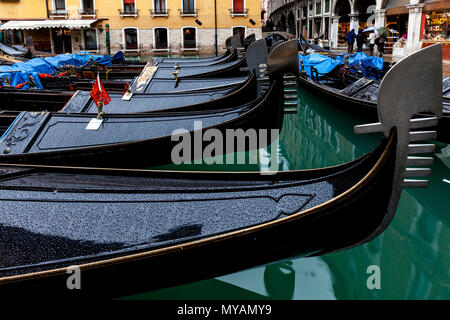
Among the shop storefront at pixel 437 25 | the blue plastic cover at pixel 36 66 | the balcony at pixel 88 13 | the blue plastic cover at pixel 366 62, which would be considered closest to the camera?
the blue plastic cover at pixel 36 66

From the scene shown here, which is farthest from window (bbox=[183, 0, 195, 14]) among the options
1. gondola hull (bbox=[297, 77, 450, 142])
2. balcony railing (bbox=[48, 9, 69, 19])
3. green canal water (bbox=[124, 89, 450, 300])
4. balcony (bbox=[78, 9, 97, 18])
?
green canal water (bbox=[124, 89, 450, 300])

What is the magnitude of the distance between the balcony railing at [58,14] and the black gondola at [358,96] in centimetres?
1170

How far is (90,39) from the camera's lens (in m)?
15.2

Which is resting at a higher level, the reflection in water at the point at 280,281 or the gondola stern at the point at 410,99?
the gondola stern at the point at 410,99

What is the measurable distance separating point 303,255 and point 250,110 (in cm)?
152

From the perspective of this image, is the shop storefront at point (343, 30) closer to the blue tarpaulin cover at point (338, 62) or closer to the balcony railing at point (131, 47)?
the balcony railing at point (131, 47)

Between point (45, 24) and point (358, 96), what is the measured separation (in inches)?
491

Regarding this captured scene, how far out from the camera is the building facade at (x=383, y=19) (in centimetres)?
833

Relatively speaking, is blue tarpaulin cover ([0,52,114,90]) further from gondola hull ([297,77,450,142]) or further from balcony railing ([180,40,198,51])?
balcony railing ([180,40,198,51])

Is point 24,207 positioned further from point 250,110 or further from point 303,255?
point 250,110

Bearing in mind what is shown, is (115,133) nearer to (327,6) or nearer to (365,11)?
(365,11)

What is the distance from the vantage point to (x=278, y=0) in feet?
86.3

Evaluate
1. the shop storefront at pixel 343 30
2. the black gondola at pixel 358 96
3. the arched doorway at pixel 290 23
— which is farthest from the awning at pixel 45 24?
the arched doorway at pixel 290 23

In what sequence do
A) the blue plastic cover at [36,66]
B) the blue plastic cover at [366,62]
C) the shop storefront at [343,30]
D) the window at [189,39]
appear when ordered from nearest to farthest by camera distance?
1. the blue plastic cover at [36,66]
2. the blue plastic cover at [366,62]
3. the shop storefront at [343,30]
4. the window at [189,39]
